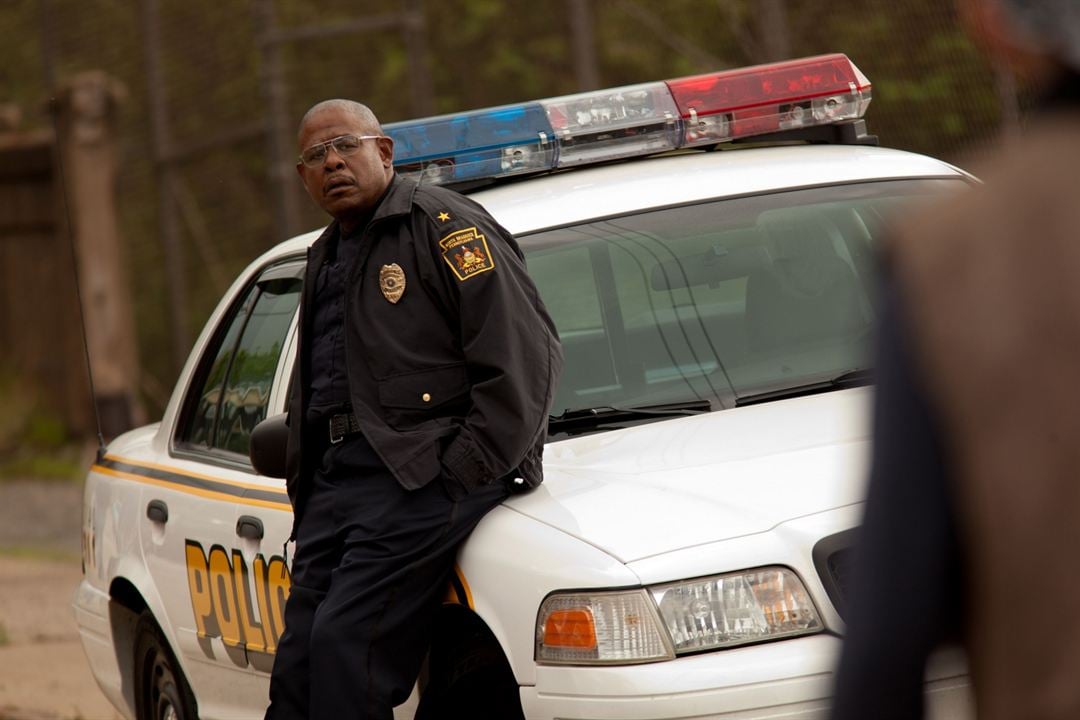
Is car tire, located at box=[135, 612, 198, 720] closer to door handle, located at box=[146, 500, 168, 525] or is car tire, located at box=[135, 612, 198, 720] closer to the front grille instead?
door handle, located at box=[146, 500, 168, 525]

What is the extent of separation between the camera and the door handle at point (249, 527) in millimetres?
4637

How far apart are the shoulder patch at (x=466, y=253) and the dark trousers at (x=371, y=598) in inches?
16.6

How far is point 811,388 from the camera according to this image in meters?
4.34

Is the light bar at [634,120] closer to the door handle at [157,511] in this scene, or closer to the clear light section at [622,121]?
the clear light section at [622,121]

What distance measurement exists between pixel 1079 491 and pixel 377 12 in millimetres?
11081

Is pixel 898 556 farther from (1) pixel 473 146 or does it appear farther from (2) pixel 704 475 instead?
(1) pixel 473 146

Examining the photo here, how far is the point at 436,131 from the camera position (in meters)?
4.93

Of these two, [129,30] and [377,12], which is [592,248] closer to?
[377,12]

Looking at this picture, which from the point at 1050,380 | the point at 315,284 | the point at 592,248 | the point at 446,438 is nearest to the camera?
the point at 1050,380

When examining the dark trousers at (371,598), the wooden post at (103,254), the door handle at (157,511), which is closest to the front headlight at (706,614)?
the dark trousers at (371,598)

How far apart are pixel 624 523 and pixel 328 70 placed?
341 inches

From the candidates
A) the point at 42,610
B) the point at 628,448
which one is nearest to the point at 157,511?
the point at 628,448

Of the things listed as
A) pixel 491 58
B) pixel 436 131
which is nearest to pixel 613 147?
pixel 436 131

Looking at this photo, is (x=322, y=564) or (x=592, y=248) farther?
(x=592, y=248)
